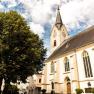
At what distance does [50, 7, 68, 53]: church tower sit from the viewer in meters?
49.2

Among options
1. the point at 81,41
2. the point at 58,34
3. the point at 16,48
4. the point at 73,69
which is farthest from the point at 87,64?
the point at 58,34

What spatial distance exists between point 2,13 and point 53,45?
1112 inches

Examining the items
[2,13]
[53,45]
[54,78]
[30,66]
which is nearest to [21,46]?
[30,66]

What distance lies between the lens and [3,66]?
20547 millimetres

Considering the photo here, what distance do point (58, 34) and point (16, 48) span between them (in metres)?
29.7

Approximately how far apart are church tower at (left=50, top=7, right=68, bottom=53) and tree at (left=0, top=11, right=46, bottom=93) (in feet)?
79.0

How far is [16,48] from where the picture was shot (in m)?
Answer: 22.0

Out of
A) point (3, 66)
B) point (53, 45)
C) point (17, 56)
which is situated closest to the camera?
point (3, 66)

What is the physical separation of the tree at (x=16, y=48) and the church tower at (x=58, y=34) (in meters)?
24.1

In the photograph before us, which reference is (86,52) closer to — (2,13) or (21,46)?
(21,46)

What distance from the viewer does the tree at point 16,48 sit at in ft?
71.1

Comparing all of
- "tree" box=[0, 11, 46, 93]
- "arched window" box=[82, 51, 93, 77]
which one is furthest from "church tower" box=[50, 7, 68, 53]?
"tree" box=[0, 11, 46, 93]

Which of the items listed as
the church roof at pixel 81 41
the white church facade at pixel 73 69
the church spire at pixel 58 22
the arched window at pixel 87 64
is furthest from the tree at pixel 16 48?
the church spire at pixel 58 22

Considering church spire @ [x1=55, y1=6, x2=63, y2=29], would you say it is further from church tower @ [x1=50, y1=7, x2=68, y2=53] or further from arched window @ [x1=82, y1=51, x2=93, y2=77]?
arched window @ [x1=82, y1=51, x2=93, y2=77]
